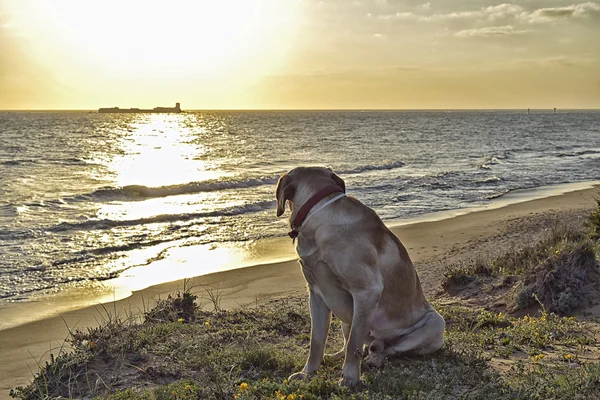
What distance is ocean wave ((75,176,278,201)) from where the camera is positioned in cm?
2209

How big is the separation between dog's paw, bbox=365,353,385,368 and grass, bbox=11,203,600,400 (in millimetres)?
56

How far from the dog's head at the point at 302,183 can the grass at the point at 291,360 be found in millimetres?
1474

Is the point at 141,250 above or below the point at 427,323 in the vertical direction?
below

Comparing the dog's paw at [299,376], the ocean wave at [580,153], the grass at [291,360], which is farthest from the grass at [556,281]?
the ocean wave at [580,153]

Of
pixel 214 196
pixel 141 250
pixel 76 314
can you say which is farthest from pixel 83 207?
pixel 76 314

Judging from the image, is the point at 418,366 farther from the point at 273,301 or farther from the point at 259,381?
the point at 273,301

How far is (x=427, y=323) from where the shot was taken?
5148 mm

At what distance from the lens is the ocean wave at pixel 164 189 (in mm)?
22094

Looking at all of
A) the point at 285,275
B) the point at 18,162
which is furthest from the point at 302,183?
the point at 18,162

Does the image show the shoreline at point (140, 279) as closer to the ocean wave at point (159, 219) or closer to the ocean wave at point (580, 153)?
the ocean wave at point (159, 219)

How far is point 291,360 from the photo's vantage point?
17.5 feet

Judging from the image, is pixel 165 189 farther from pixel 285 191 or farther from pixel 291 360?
pixel 285 191

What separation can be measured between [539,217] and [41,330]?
44.1 feet

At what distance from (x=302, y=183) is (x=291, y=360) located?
176 cm
